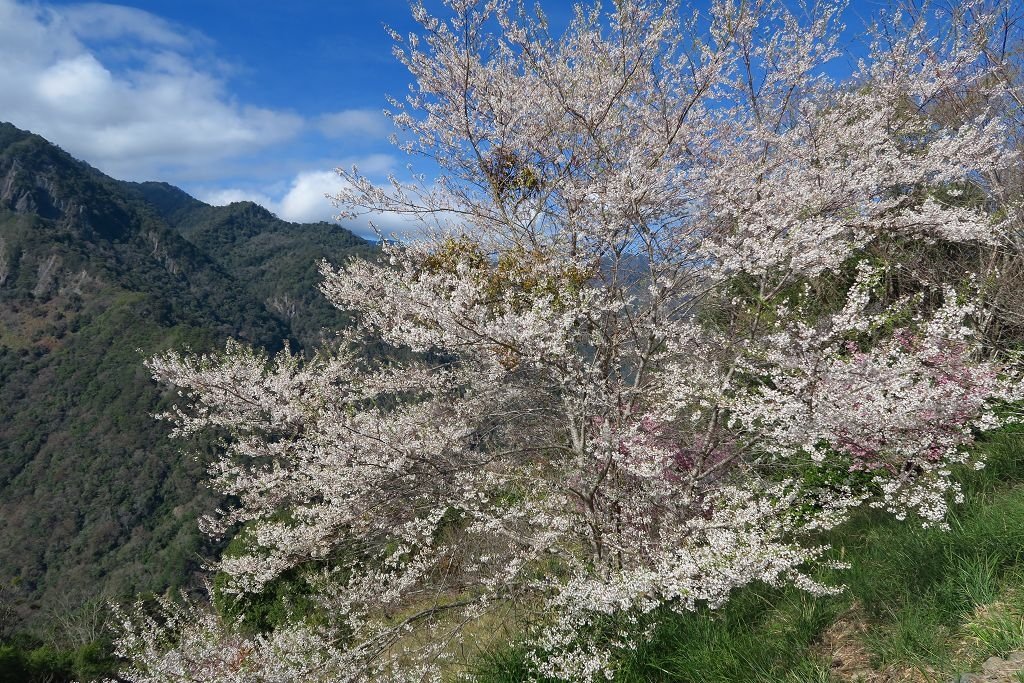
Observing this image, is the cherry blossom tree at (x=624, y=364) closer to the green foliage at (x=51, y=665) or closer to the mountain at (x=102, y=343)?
the green foliage at (x=51, y=665)

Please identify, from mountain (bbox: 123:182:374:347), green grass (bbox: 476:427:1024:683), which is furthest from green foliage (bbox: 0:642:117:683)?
mountain (bbox: 123:182:374:347)

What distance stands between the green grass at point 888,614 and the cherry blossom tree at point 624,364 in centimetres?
22

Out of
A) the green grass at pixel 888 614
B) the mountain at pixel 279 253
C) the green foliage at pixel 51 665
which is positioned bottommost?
the green foliage at pixel 51 665

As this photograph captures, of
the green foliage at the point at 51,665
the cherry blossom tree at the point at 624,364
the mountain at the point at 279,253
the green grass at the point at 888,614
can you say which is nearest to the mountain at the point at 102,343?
the mountain at the point at 279,253

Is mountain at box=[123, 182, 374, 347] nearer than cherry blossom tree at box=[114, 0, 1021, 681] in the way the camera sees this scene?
No

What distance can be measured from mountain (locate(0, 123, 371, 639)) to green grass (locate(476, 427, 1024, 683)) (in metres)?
24.5

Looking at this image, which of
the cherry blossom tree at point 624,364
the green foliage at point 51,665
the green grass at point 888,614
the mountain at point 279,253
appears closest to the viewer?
the green grass at point 888,614

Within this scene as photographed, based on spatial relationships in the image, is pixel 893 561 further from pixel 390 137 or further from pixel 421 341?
pixel 390 137

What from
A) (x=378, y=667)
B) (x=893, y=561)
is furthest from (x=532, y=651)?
(x=893, y=561)

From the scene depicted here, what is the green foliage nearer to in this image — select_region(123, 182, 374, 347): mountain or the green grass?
the green grass

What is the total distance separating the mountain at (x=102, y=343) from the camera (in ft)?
210

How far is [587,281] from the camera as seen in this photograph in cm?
585

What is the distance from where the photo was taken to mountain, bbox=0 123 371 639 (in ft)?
210

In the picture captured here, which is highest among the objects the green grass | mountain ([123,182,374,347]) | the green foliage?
mountain ([123,182,374,347])
